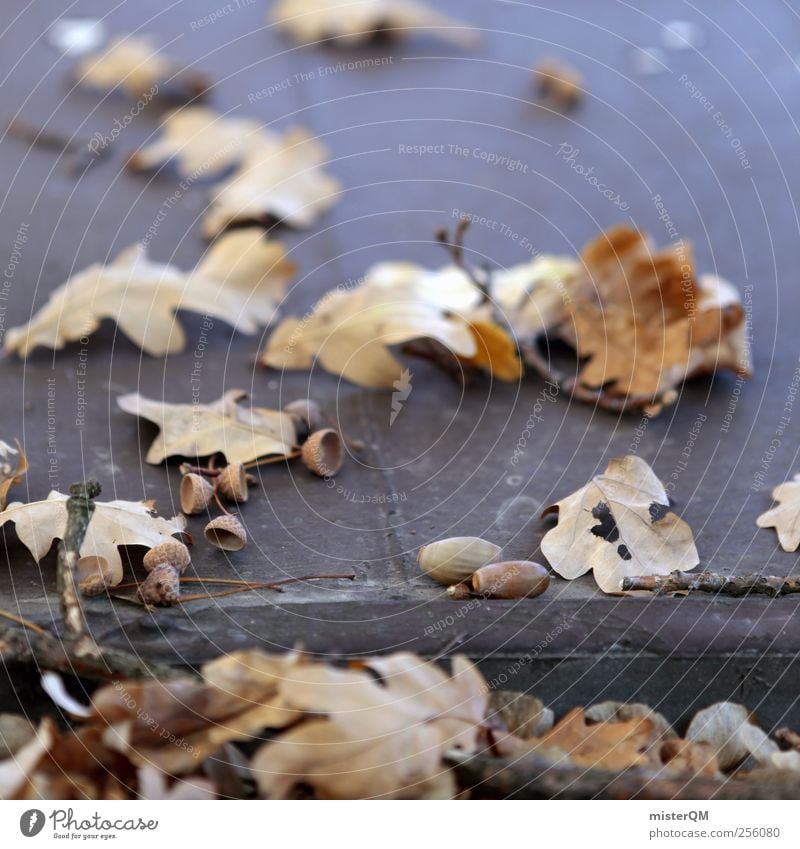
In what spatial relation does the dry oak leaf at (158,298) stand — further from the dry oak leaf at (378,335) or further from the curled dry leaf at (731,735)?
the curled dry leaf at (731,735)

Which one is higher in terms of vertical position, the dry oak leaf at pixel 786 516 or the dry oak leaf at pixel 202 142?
the dry oak leaf at pixel 202 142

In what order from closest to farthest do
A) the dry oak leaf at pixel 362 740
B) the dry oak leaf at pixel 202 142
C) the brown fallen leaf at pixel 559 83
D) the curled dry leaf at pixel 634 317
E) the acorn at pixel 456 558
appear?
the dry oak leaf at pixel 362 740, the acorn at pixel 456 558, the curled dry leaf at pixel 634 317, the dry oak leaf at pixel 202 142, the brown fallen leaf at pixel 559 83

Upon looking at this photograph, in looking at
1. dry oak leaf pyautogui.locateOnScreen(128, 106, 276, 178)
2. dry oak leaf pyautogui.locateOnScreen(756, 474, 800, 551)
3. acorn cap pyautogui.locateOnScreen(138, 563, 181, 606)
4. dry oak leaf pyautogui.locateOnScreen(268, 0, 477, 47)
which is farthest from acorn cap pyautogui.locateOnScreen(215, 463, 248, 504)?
dry oak leaf pyautogui.locateOnScreen(268, 0, 477, 47)

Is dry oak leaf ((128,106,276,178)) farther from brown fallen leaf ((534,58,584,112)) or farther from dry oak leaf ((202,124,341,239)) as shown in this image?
brown fallen leaf ((534,58,584,112))

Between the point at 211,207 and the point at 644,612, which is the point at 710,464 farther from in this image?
the point at 211,207

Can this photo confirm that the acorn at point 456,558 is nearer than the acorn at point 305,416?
Yes

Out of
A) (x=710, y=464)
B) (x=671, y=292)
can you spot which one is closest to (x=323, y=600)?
(x=710, y=464)

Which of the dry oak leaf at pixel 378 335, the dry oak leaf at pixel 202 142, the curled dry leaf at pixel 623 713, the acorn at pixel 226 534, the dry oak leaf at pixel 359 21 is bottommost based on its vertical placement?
the curled dry leaf at pixel 623 713

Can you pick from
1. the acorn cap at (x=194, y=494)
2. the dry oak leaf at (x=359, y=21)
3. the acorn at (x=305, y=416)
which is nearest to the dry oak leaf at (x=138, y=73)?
the dry oak leaf at (x=359, y=21)
